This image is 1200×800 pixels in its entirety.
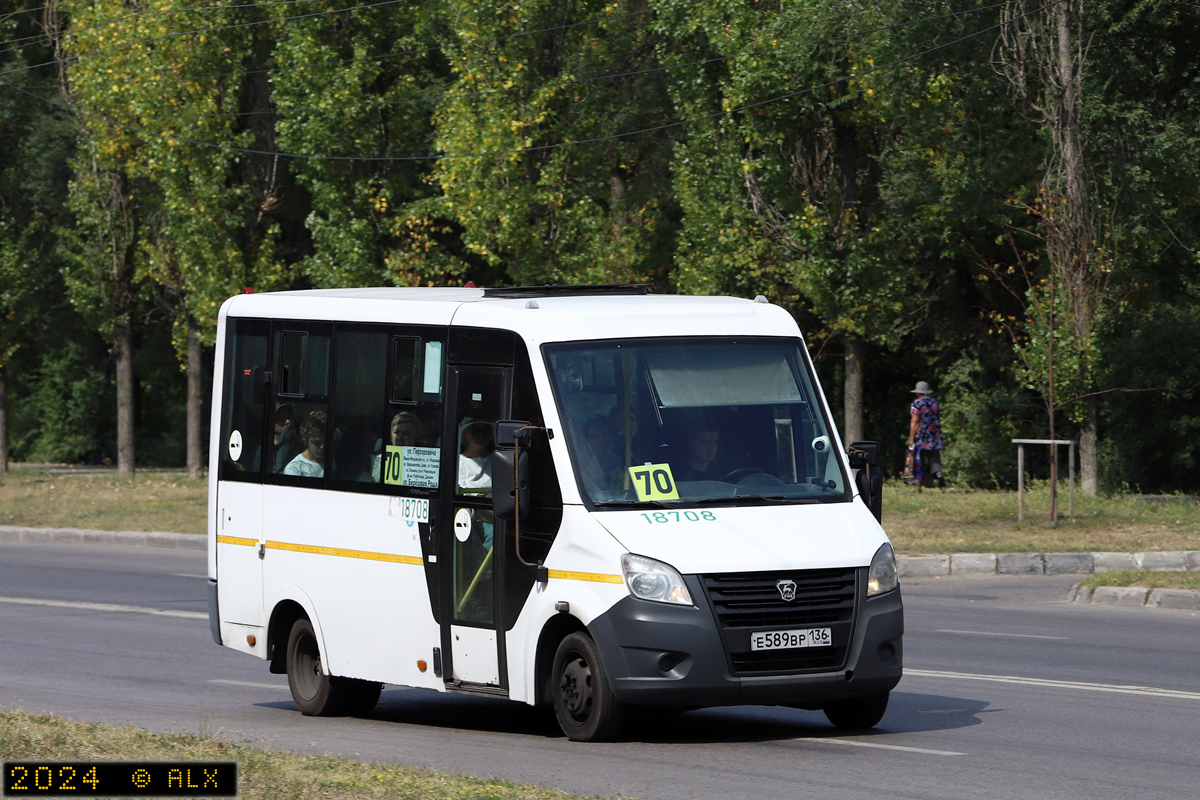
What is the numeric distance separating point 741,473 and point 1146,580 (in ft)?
29.9

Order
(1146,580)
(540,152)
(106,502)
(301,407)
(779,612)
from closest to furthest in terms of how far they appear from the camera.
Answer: (779,612), (301,407), (1146,580), (106,502), (540,152)

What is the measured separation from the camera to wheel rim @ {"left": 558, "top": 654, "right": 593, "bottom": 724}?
8.85 m

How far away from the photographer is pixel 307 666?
35.7 feet

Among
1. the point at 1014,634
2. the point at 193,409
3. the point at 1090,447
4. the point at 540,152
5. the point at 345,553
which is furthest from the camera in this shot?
the point at 193,409

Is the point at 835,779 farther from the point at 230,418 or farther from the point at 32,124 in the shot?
the point at 32,124

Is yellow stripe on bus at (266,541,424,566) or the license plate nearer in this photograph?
the license plate

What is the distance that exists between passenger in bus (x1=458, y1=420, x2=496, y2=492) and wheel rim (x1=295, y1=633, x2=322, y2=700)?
1.92 metres

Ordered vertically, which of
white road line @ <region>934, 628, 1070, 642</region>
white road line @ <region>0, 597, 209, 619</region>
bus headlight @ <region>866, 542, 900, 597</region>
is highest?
bus headlight @ <region>866, 542, 900, 597</region>

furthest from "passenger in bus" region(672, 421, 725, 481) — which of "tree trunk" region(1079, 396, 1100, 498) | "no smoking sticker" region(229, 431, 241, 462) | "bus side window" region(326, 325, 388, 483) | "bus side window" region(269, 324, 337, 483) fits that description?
"tree trunk" region(1079, 396, 1100, 498)

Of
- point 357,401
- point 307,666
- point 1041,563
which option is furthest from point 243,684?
point 1041,563

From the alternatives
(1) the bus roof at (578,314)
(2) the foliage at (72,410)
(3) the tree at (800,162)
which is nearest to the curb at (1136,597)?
(1) the bus roof at (578,314)

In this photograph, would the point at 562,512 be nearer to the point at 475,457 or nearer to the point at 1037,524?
the point at 475,457

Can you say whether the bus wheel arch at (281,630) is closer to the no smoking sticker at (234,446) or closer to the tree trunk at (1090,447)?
the no smoking sticker at (234,446)

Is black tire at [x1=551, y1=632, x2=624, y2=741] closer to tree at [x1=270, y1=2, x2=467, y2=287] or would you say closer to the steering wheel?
the steering wheel
